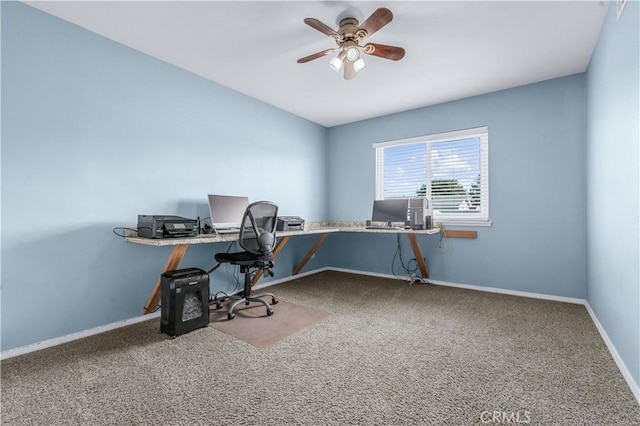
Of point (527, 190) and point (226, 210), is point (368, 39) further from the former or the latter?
point (527, 190)

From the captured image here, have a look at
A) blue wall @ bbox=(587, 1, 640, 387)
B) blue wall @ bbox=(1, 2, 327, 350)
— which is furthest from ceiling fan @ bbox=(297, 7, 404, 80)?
blue wall @ bbox=(1, 2, 327, 350)

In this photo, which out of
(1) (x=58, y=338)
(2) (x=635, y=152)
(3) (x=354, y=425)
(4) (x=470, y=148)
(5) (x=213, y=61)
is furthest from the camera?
(4) (x=470, y=148)

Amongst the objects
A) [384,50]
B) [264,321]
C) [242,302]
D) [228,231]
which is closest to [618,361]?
[264,321]

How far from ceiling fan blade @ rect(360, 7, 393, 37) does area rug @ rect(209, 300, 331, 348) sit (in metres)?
2.49

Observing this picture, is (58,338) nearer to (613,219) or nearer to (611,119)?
(613,219)

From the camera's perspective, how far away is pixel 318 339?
239 cm

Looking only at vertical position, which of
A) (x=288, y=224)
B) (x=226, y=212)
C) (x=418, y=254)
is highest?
(x=226, y=212)

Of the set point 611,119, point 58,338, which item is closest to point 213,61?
point 58,338

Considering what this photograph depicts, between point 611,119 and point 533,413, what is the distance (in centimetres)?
214

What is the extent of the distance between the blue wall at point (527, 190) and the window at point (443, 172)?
0.37 ft

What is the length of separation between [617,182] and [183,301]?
3.37 metres

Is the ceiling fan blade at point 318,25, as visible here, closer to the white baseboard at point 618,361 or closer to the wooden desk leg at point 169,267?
the wooden desk leg at point 169,267

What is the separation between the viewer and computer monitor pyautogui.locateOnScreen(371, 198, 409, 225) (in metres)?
4.17

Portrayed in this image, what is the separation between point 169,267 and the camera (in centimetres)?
266
